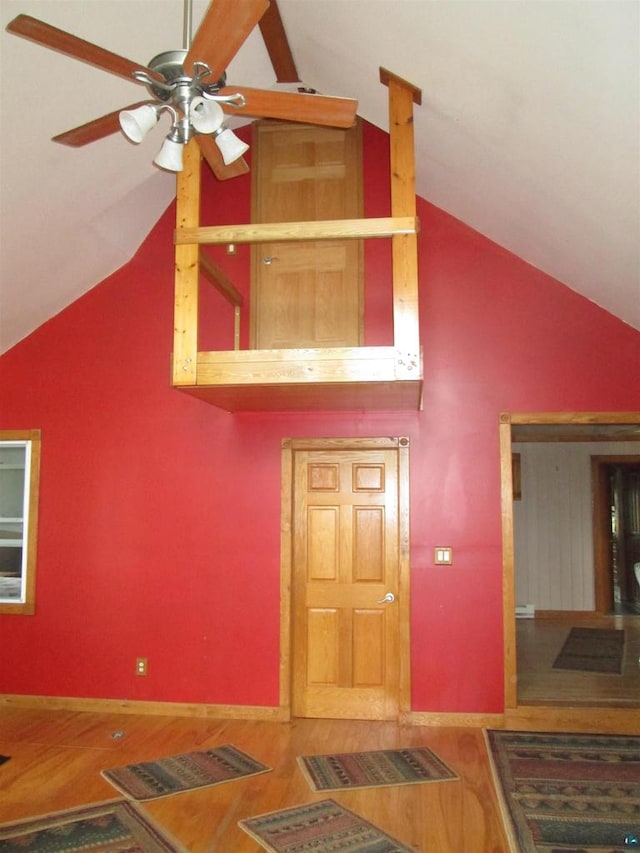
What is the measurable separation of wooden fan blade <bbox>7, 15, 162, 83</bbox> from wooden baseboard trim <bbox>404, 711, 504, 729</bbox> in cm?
407

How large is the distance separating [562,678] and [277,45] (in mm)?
5217

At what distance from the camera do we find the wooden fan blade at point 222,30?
2.17 metres

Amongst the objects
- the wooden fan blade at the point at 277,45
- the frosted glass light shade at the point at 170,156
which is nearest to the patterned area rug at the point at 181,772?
the frosted glass light shade at the point at 170,156

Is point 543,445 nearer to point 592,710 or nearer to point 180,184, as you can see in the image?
point 592,710

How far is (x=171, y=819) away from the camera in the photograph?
10.9 ft

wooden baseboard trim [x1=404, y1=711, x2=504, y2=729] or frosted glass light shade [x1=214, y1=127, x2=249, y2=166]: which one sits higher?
frosted glass light shade [x1=214, y1=127, x2=249, y2=166]

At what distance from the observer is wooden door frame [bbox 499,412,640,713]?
466 cm

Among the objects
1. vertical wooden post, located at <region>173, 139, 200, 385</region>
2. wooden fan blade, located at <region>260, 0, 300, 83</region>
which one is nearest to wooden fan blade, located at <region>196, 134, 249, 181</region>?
vertical wooden post, located at <region>173, 139, 200, 385</region>

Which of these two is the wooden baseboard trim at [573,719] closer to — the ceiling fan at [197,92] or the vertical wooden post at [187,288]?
the vertical wooden post at [187,288]

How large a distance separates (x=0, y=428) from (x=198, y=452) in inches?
62.8

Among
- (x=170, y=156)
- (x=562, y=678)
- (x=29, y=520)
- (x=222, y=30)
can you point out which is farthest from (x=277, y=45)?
(x=562, y=678)

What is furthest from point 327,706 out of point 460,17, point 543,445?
point 543,445

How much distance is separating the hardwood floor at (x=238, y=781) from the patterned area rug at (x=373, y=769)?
0.21ft

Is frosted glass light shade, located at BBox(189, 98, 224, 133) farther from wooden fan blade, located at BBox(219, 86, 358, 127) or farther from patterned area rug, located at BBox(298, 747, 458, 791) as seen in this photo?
patterned area rug, located at BBox(298, 747, 458, 791)
